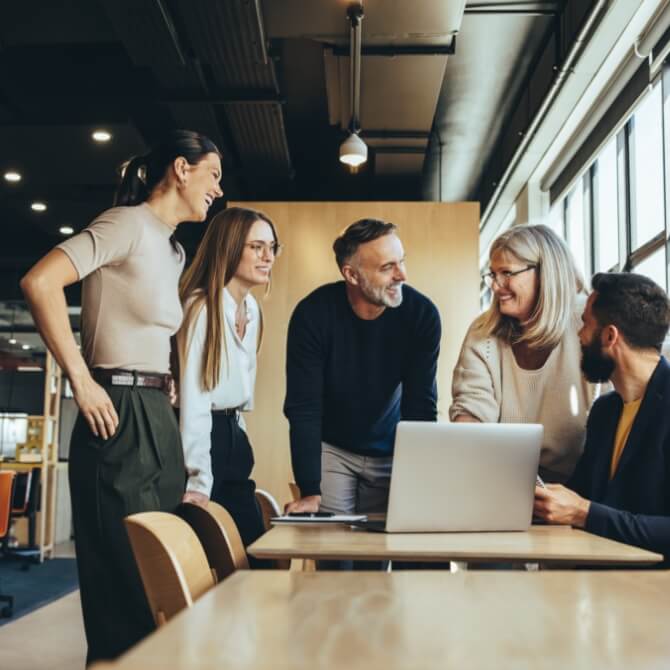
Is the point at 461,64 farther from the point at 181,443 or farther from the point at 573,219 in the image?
the point at 181,443

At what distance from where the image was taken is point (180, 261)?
2.42 metres

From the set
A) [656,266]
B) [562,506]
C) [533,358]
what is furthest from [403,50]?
[562,506]

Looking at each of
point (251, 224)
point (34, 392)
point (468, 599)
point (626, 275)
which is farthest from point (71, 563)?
point (468, 599)

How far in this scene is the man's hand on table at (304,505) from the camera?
7.88ft

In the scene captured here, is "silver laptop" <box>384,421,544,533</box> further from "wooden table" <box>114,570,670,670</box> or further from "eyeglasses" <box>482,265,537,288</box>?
"eyeglasses" <box>482,265,537,288</box>

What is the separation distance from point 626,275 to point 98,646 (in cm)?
164

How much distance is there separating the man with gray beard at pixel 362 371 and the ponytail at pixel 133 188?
652mm

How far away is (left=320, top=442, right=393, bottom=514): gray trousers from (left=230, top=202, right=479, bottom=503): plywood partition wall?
381 centimetres

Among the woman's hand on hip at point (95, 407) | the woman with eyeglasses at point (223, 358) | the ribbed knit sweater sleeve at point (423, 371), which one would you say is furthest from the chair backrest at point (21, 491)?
the woman's hand on hip at point (95, 407)

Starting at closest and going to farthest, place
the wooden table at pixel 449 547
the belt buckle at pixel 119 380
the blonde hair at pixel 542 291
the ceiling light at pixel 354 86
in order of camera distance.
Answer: the wooden table at pixel 449 547 < the belt buckle at pixel 119 380 < the blonde hair at pixel 542 291 < the ceiling light at pixel 354 86

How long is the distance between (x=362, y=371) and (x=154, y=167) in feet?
2.96

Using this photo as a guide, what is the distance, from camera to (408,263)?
6.82 metres

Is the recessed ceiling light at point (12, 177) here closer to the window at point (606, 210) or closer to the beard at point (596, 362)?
the window at point (606, 210)

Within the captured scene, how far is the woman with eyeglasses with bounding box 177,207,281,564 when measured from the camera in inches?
97.2
